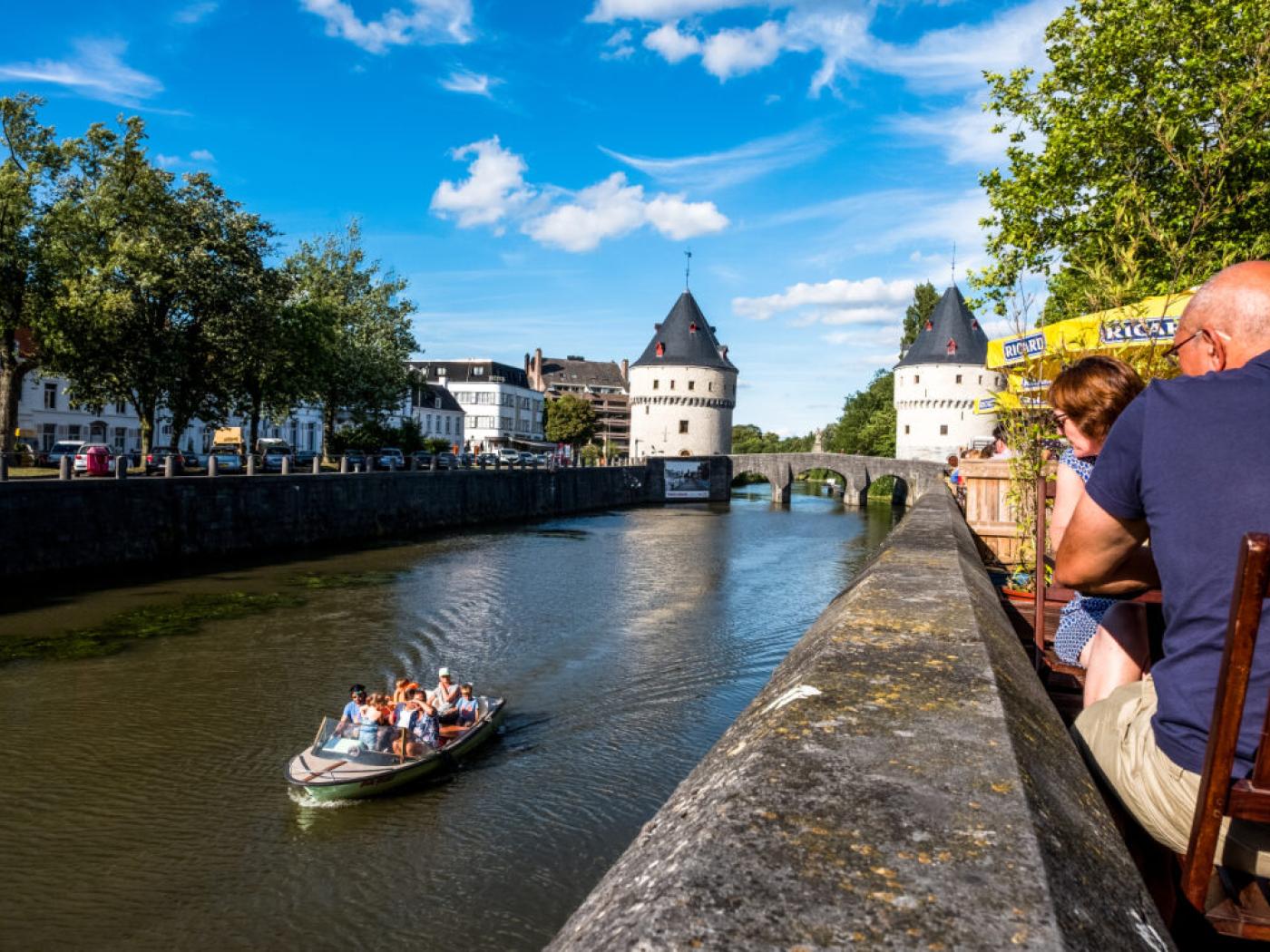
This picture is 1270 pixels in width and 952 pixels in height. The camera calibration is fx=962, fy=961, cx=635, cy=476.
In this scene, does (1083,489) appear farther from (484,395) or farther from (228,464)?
(484,395)

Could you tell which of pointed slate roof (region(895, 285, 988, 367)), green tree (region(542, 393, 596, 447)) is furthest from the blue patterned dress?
green tree (region(542, 393, 596, 447))

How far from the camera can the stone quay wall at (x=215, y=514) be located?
70.5 feet

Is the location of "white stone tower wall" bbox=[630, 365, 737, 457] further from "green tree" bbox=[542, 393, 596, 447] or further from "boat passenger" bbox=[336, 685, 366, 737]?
"boat passenger" bbox=[336, 685, 366, 737]

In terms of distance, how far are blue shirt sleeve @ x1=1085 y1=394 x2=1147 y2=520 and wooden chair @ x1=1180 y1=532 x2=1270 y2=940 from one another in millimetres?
401

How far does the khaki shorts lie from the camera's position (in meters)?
2.07

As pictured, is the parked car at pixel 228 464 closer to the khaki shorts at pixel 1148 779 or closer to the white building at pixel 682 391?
the khaki shorts at pixel 1148 779

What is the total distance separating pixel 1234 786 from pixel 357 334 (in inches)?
1782

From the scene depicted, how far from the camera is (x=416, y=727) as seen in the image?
11297 millimetres

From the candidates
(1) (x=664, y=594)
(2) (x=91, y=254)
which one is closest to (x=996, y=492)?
(1) (x=664, y=594)

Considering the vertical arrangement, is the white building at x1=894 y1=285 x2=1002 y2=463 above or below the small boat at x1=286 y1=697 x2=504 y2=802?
above

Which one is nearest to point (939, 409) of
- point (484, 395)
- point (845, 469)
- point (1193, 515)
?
point (845, 469)

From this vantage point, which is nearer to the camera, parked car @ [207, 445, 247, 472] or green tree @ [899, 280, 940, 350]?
parked car @ [207, 445, 247, 472]

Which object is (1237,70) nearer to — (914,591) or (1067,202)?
(1067,202)

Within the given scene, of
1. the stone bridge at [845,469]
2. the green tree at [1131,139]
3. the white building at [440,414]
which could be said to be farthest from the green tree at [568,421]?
the green tree at [1131,139]
